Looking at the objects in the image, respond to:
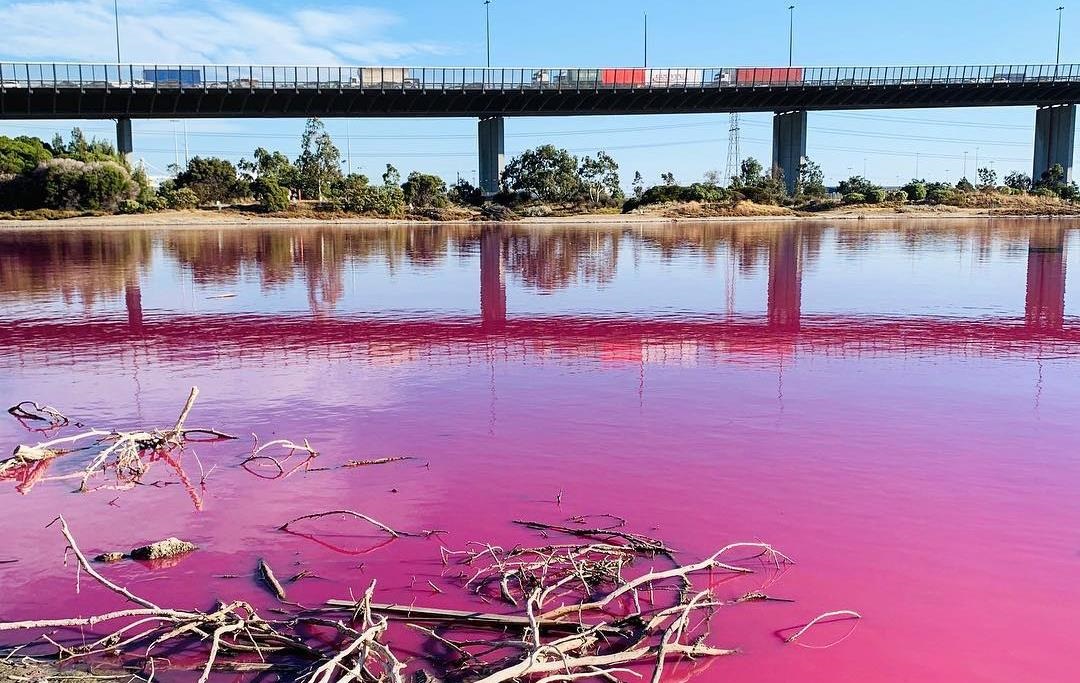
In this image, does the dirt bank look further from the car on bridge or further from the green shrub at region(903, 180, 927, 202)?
the car on bridge

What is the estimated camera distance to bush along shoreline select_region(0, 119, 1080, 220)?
236ft

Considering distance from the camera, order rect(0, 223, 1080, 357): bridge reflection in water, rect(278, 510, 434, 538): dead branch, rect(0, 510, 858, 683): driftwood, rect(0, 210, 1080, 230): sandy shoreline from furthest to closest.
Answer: rect(0, 210, 1080, 230): sandy shoreline < rect(0, 223, 1080, 357): bridge reflection in water < rect(278, 510, 434, 538): dead branch < rect(0, 510, 858, 683): driftwood

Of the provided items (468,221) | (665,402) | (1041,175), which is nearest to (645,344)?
(665,402)

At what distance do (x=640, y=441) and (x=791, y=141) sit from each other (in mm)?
89010

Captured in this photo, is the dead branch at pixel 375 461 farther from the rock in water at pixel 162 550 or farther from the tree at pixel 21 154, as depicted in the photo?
the tree at pixel 21 154

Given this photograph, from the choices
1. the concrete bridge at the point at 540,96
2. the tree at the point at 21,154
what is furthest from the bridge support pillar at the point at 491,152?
the tree at the point at 21,154

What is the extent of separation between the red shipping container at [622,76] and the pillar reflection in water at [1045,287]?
4840cm

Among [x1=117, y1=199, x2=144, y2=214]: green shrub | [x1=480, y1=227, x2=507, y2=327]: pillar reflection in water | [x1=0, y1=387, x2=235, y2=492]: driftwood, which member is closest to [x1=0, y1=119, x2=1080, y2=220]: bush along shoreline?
[x1=117, y1=199, x2=144, y2=214]: green shrub

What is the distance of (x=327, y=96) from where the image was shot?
7525cm

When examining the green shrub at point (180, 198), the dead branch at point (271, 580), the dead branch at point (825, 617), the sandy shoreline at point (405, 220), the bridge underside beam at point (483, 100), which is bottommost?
the dead branch at point (825, 617)

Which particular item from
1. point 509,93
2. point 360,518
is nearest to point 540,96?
point 509,93

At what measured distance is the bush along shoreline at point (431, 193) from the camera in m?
72.0

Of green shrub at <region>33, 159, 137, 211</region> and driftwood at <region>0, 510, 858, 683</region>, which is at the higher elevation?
green shrub at <region>33, 159, 137, 211</region>

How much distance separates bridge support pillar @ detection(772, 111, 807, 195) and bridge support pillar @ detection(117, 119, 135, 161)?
60961 mm
